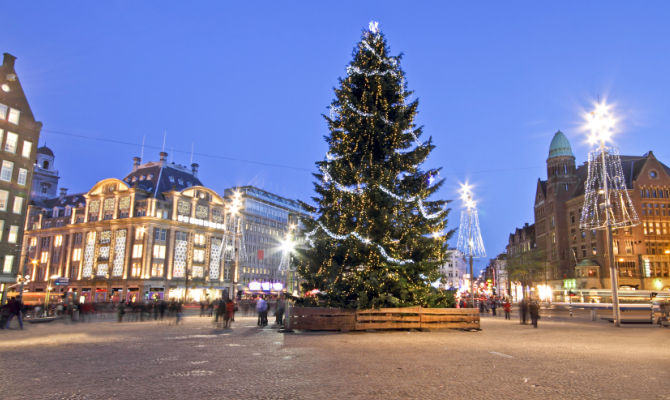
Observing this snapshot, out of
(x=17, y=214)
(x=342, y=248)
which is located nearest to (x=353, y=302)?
(x=342, y=248)

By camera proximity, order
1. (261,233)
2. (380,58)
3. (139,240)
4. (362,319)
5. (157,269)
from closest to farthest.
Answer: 1. (362,319)
2. (380,58)
3. (157,269)
4. (139,240)
5. (261,233)

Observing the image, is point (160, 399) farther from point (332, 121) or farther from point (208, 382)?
point (332, 121)

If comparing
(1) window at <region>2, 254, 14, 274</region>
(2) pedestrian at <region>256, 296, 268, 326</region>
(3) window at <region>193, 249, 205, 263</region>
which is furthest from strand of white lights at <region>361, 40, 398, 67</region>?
(3) window at <region>193, 249, 205, 263</region>

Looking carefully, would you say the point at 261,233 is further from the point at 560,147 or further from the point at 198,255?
the point at 560,147

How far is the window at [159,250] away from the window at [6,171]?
33.1 meters

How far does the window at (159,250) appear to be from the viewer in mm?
80188

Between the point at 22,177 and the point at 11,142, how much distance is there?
391cm

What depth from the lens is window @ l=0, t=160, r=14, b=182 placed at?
159 feet

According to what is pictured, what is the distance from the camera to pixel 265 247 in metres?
116

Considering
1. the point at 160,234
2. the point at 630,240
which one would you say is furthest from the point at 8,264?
the point at 630,240

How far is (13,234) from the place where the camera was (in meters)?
49.2

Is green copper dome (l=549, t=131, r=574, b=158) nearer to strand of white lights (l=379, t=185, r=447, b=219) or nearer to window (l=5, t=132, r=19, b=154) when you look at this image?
strand of white lights (l=379, t=185, r=447, b=219)

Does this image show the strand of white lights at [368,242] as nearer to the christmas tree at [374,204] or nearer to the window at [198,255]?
the christmas tree at [374,204]

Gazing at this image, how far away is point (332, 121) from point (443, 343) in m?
12.2
